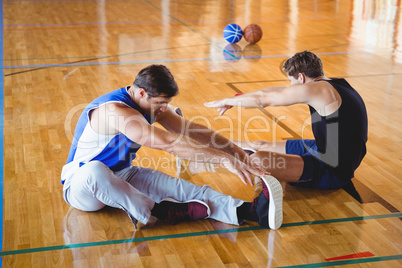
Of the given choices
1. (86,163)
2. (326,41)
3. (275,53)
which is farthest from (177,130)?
(326,41)

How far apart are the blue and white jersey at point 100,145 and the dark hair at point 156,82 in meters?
0.16

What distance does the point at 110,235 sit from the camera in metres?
2.90

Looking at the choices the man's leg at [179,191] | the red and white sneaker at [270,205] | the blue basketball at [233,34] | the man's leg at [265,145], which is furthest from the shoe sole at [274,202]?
the blue basketball at [233,34]

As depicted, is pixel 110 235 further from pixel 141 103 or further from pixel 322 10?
pixel 322 10

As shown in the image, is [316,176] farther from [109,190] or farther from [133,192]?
[109,190]

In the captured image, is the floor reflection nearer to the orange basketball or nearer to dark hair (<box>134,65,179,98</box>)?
dark hair (<box>134,65,179,98</box>)

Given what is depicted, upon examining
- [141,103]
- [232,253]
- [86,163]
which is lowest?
[232,253]

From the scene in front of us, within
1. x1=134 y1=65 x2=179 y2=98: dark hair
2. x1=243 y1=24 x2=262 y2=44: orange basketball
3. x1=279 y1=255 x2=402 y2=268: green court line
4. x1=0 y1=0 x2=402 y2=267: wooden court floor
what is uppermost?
x1=134 y1=65 x2=179 y2=98: dark hair

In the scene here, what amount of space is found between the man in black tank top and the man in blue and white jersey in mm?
393

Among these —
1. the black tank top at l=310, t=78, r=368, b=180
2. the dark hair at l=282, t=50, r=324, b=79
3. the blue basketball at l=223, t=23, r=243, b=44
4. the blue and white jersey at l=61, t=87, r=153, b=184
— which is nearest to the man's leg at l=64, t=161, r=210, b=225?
the blue and white jersey at l=61, t=87, r=153, b=184

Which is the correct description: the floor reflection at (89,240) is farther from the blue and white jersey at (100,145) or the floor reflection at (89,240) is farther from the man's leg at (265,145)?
the man's leg at (265,145)

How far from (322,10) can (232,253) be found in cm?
935

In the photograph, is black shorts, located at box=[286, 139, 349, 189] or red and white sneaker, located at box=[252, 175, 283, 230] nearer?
red and white sneaker, located at box=[252, 175, 283, 230]

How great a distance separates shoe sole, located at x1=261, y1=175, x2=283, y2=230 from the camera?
291 centimetres
